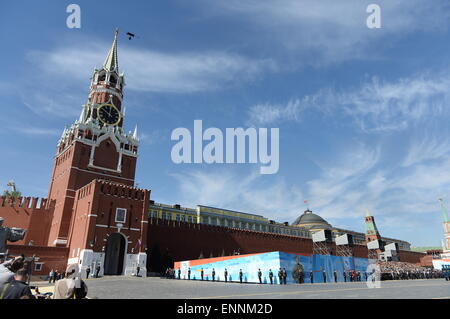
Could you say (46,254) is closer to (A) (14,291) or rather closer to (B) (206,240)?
(B) (206,240)

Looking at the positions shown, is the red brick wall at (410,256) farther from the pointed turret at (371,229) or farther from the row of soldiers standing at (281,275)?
the row of soldiers standing at (281,275)

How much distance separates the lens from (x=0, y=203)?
41656mm

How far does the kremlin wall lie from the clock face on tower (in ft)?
0.54

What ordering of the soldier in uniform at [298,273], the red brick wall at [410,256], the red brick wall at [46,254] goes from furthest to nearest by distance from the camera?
1. the red brick wall at [410,256]
2. the red brick wall at [46,254]
3. the soldier in uniform at [298,273]

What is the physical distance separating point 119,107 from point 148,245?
2498 centimetres

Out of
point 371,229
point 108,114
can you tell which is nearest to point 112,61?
point 108,114

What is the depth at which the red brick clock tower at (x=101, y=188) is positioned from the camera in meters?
35.2

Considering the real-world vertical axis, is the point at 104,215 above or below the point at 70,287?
above

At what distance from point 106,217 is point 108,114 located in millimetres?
21027

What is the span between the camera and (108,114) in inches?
1982

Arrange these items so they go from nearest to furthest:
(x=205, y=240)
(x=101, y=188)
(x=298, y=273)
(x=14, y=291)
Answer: (x=14, y=291) → (x=298, y=273) → (x=101, y=188) → (x=205, y=240)

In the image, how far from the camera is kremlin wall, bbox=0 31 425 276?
3544cm

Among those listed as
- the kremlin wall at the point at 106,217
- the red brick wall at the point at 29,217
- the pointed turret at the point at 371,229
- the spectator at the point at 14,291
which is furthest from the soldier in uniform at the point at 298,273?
the pointed turret at the point at 371,229
